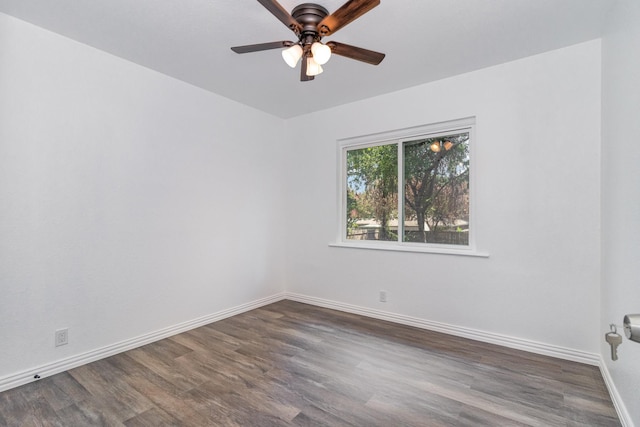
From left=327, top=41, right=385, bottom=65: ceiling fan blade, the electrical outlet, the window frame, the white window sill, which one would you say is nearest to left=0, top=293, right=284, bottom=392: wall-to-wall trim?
the electrical outlet

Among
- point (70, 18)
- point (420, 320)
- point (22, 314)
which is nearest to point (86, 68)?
point (70, 18)

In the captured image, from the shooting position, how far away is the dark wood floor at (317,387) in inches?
68.7

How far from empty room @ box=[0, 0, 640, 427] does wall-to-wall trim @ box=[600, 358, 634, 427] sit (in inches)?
1.0

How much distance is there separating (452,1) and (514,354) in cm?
267

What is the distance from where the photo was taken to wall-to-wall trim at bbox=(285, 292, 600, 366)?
2.38m

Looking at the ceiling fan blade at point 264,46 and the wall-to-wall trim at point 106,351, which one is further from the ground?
the ceiling fan blade at point 264,46

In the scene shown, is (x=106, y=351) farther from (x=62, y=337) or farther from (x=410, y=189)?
(x=410, y=189)

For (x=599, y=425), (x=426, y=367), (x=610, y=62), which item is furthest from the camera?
(x=426, y=367)

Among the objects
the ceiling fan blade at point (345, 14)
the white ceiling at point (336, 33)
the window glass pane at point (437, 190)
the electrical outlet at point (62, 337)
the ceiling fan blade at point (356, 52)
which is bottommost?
the electrical outlet at point (62, 337)

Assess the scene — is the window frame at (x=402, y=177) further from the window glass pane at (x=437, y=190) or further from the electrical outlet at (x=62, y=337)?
the electrical outlet at (x=62, y=337)

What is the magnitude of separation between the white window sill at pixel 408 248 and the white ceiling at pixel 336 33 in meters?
1.68

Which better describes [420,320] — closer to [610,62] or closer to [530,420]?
[530,420]

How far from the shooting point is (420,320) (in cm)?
309

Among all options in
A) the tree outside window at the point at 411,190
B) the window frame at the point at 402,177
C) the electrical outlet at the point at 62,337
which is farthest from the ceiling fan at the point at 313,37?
the electrical outlet at the point at 62,337
